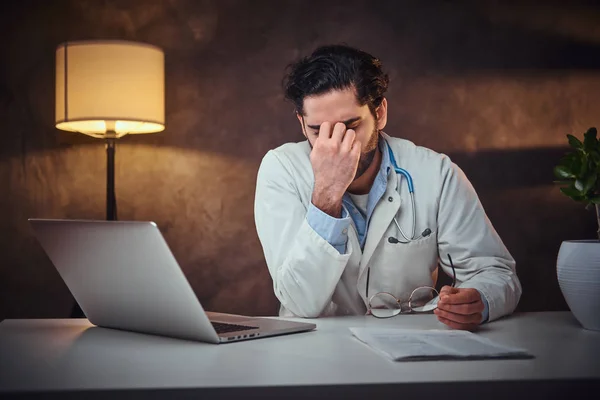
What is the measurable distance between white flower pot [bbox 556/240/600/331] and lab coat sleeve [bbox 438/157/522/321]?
0.30 meters

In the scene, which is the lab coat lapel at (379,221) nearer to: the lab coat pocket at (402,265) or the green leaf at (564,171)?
the lab coat pocket at (402,265)

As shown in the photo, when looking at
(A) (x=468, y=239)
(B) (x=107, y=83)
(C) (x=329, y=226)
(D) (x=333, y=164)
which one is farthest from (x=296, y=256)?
(B) (x=107, y=83)

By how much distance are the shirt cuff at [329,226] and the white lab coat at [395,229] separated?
0.15 ft

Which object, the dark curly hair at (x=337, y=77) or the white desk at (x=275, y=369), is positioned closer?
Answer: the white desk at (x=275, y=369)

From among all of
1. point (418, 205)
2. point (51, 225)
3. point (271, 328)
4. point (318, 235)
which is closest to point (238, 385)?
point (271, 328)

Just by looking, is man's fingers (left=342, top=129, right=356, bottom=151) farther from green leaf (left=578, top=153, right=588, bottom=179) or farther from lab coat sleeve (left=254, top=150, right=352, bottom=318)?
green leaf (left=578, top=153, right=588, bottom=179)

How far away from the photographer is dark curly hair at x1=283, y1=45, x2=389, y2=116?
199cm

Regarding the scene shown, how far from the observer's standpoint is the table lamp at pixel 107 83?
238 cm

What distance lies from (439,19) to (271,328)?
2160mm

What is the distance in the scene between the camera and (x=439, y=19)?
9.73 ft

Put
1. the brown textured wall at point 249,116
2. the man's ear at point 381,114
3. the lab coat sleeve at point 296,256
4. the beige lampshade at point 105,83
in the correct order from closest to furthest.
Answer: the lab coat sleeve at point 296,256 < the man's ear at point 381,114 < the beige lampshade at point 105,83 < the brown textured wall at point 249,116

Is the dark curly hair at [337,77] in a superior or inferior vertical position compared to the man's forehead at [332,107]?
superior

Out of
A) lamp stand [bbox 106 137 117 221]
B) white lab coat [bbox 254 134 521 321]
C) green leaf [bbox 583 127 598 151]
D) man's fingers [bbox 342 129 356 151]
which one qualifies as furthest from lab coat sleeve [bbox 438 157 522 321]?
lamp stand [bbox 106 137 117 221]

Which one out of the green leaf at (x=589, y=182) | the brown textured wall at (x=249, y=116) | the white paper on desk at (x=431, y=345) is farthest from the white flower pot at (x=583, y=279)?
the brown textured wall at (x=249, y=116)
